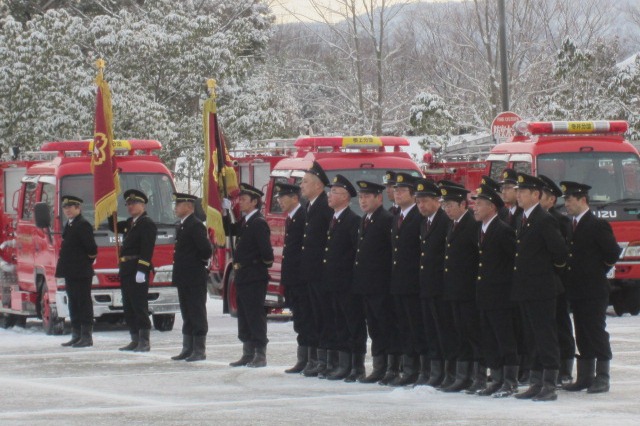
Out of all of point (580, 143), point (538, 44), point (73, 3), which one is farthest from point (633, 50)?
point (580, 143)

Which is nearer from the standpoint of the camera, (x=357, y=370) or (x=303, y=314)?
(x=357, y=370)

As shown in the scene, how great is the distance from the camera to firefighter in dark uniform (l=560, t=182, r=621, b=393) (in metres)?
12.9

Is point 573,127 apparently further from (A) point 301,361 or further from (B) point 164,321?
(A) point 301,361

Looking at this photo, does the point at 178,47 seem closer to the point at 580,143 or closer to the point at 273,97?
the point at 273,97

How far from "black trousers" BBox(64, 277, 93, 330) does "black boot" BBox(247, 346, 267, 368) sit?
11.9ft

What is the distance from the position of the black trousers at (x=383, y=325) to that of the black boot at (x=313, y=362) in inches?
32.6

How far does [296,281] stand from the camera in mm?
14805

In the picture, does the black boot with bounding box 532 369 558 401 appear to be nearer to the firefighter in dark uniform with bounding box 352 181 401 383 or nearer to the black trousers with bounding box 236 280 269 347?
the firefighter in dark uniform with bounding box 352 181 401 383

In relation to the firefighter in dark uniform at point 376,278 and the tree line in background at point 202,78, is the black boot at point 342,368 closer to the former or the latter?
the firefighter in dark uniform at point 376,278

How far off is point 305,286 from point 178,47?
72.0 feet

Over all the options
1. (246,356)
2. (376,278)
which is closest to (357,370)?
(376,278)

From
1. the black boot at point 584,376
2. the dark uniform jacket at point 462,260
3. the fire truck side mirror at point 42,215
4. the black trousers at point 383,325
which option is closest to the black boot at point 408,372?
the black trousers at point 383,325

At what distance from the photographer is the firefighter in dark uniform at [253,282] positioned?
15367 mm

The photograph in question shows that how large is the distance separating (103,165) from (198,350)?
12.4ft
